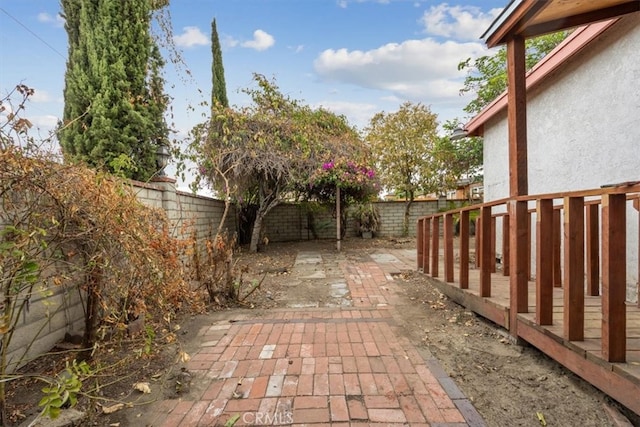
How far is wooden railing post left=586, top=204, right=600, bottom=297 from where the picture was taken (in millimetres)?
3006

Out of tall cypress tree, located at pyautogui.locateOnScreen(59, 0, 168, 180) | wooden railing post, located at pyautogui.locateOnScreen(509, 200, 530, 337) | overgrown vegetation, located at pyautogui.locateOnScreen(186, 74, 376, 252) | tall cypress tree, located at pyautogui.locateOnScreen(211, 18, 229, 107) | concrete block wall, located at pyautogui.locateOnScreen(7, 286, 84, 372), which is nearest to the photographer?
concrete block wall, located at pyautogui.locateOnScreen(7, 286, 84, 372)

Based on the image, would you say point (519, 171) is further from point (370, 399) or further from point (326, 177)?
point (326, 177)

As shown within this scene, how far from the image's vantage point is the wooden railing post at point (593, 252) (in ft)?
9.86

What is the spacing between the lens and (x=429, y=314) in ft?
11.7

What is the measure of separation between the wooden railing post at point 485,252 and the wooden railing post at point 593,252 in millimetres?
891

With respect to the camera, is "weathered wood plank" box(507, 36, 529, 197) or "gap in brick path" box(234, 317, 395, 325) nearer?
"weathered wood plank" box(507, 36, 529, 197)

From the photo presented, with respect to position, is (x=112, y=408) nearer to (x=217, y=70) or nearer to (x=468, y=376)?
(x=468, y=376)

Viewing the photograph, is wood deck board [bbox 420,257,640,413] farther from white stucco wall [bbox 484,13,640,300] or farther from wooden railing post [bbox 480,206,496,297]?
white stucco wall [bbox 484,13,640,300]

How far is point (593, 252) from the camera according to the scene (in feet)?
10.2

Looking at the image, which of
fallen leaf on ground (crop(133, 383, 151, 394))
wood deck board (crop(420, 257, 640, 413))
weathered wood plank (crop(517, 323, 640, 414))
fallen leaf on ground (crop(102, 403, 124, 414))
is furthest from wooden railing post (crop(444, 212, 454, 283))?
fallen leaf on ground (crop(102, 403, 124, 414))

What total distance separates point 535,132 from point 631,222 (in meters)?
2.03

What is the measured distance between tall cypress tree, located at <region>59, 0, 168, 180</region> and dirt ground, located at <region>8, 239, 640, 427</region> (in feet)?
9.95

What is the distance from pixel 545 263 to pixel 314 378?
180cm

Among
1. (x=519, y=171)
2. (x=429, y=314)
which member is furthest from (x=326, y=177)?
(x=519, y=171)
